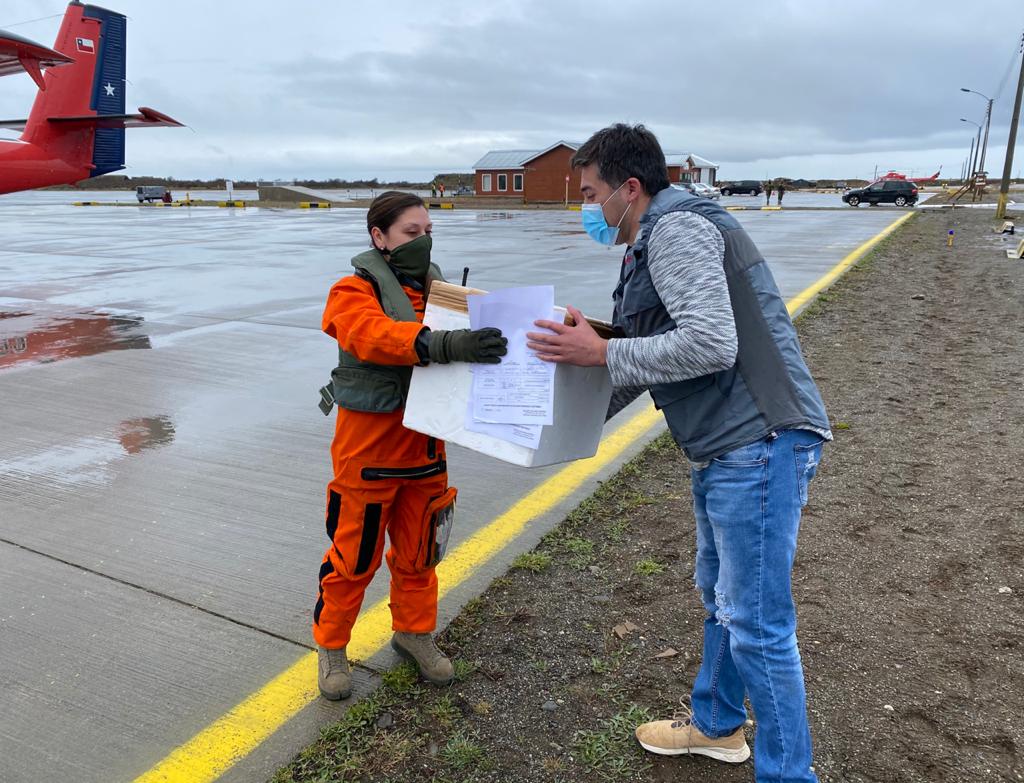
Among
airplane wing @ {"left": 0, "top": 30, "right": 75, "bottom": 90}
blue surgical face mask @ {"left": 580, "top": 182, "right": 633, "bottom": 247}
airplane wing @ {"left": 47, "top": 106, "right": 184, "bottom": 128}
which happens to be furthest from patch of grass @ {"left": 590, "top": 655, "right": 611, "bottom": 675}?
airplane wing @ {"left": 47, "top": 106, "right": 184, "bottom": 128}

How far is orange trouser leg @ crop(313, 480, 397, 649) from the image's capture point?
2535 millimetres

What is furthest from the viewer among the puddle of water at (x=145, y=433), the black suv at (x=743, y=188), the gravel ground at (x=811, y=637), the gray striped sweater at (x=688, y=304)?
the black suv at (x=743, y=188)

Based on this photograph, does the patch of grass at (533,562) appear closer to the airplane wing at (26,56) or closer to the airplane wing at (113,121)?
the airplane wing at (26,56)

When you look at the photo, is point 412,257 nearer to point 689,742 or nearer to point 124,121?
point 689,742

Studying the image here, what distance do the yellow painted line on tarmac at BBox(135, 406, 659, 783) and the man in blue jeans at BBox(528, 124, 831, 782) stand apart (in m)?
1.49

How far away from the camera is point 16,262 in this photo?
15219 mm

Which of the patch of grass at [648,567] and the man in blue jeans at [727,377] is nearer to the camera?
the man in blue jeans at [727,377]

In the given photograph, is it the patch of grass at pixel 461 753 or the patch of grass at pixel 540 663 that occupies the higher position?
the patch of grass at pixel 540 663

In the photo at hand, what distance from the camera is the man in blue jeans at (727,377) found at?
181cm

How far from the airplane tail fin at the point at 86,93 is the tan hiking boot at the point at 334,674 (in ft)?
58.8

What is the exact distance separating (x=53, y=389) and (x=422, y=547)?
498cm

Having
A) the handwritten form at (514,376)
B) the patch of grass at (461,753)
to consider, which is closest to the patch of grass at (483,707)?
the patch of grass at (461,753)

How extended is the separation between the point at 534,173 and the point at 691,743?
54318 mm

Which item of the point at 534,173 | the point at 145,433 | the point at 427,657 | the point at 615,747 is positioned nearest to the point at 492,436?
the point at 427,657
